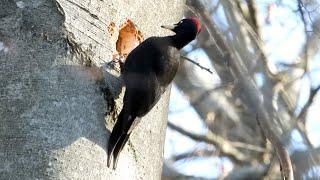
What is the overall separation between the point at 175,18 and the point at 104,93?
56 centimetres

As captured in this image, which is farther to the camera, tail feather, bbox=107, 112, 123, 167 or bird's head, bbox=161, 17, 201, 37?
bird's head, bbox=161, 17, 201, 37

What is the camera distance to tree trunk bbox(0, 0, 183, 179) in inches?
75.6

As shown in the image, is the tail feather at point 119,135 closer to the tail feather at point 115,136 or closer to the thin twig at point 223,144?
the tail feather at point 115,136

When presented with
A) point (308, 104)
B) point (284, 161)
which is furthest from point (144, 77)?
point (308, 104)

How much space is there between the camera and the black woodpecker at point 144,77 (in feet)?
6.80

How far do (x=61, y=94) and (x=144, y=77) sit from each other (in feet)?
1.44

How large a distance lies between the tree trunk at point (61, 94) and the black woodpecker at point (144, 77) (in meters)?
0.04

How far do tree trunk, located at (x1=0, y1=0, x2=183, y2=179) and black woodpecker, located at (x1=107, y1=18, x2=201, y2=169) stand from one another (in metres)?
0.04

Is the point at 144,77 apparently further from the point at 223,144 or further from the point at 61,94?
the point at 223,144

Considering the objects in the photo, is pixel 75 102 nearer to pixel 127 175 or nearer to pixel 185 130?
pixel 127 175

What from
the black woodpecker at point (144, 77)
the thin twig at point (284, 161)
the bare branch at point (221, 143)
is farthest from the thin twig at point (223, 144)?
the black woodpecker at point (144, 77)

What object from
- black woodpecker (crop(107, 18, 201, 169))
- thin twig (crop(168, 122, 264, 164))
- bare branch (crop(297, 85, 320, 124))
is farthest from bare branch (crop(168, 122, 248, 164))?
black woodpecker (crop(107, 18, 201, 169))

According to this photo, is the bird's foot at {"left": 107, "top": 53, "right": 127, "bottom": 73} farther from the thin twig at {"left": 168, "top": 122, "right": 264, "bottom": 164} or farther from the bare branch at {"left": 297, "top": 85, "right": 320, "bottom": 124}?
the thin twig at {"left": 168, "top": 122, "right": 264, "bottom": 164}

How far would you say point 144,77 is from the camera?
2381 mm
